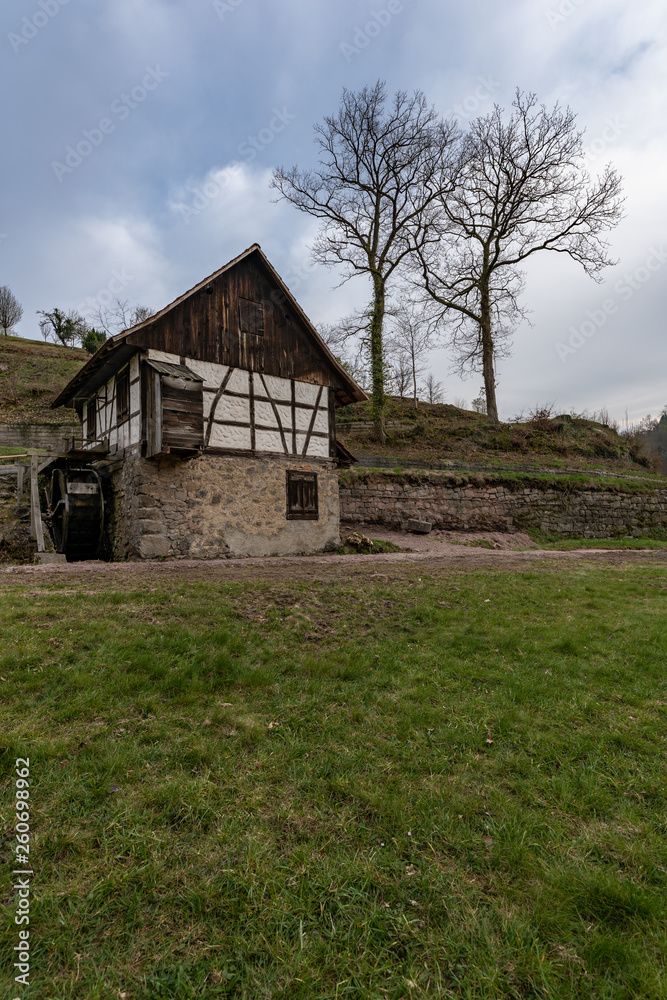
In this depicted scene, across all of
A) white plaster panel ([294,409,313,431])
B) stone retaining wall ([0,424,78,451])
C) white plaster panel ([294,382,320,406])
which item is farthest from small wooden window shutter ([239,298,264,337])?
stone retaining wall ([0,424,78,451])

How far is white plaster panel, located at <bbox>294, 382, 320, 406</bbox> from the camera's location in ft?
47.6

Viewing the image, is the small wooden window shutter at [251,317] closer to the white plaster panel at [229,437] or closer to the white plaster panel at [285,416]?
the white plaster panel at [285,416]

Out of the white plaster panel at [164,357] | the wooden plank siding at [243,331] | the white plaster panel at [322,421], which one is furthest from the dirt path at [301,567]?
the wooden plank siding at [243,331]

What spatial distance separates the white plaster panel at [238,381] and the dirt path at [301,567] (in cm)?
477

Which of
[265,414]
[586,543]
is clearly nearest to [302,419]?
[265,414]

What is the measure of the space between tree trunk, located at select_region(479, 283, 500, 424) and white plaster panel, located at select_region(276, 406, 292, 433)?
15.6 meters

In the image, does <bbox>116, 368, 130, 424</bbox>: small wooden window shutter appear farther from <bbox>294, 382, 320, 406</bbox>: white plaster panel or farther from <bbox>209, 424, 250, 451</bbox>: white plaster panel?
<bbox>294, 382, 320, 406</bbox>: white plaster panel

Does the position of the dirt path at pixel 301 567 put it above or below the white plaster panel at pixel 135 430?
below

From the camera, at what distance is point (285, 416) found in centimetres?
1416

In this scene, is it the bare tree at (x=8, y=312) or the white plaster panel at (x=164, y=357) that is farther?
A: the bare tree at (x=8, y=312)

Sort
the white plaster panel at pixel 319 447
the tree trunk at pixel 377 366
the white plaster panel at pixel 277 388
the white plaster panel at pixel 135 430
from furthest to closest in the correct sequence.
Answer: the tree trunk at pixel 377 366
the white plaster panel at pixel 319 447
the white plaster panel at pixel 277 388
the white plaster panel at pixel 135 430

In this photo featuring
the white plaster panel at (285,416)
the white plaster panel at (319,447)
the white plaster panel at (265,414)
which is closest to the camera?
the white plaster panel at (265,414)

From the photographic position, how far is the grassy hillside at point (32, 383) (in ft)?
86.5

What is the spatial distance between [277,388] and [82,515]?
6141mm
